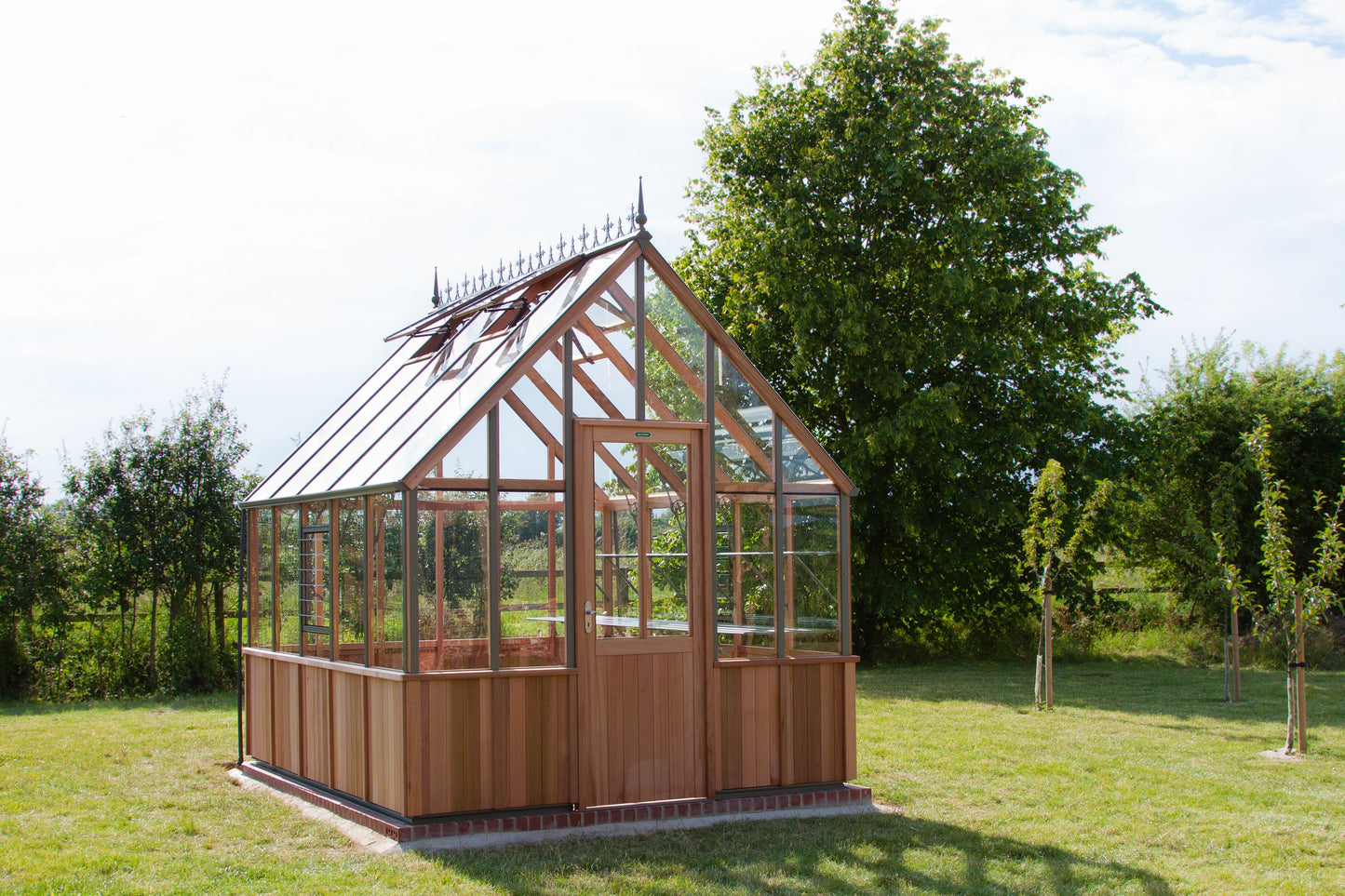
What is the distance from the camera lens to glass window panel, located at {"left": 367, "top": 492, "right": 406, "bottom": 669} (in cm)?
779

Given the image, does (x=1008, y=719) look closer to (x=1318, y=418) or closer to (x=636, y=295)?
(x=636, y=295)

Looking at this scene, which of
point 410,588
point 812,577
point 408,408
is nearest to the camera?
point 410,588

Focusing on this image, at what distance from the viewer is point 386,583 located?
795cm

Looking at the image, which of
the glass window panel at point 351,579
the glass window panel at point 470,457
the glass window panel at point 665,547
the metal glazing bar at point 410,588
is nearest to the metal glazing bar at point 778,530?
the glass window panel at point 665,547

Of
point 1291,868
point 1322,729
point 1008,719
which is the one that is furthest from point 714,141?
point 1291,868

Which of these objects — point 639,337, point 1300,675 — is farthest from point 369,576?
point 1300,675

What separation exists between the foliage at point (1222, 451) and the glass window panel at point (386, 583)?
1645cm

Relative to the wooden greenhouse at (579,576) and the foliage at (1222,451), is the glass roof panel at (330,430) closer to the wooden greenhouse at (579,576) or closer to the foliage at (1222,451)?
the wooden greenhouse at (579,576)

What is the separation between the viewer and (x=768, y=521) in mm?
8828

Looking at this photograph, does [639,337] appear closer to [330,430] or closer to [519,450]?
[519,450]

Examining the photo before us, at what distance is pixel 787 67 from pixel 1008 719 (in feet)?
41.1

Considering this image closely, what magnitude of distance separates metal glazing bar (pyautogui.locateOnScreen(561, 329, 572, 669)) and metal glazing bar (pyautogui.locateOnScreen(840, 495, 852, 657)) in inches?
82.7

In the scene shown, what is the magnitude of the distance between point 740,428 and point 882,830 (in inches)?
115

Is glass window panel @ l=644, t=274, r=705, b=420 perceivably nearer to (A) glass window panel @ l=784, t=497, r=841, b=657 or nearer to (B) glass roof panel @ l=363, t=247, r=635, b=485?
(B) glass roof panel @ l=363, t=247, r=635, b=485
